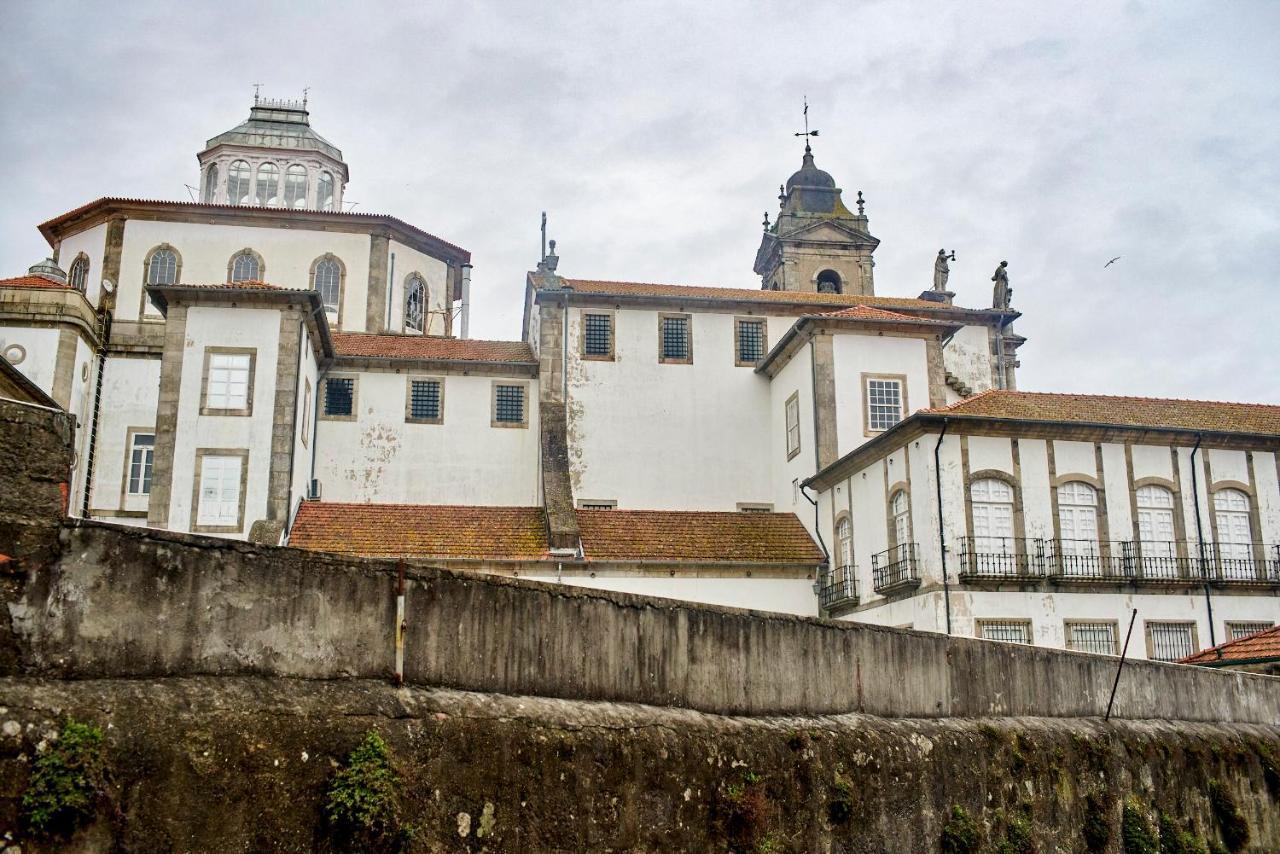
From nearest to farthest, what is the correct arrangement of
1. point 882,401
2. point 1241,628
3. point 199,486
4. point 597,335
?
point 199,486 < point 1241,628 < point 882,401 < point 597,335

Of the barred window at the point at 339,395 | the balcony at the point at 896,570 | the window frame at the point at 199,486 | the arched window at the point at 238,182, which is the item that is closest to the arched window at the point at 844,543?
the balcony at the point at 896,570

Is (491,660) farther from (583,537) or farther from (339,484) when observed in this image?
(339,484)

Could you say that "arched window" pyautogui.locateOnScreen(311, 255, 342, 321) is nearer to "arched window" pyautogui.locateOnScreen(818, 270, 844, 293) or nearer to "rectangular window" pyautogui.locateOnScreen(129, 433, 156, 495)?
"rectangular window" pyautogui.locateOnScreen(129, 433, 156, 495)

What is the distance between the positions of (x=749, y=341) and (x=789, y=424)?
11.7 ft

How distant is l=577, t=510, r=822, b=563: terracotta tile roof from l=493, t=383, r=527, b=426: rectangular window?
13.0 feet

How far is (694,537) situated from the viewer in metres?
31.2

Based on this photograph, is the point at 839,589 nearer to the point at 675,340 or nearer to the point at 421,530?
the point at 675,340

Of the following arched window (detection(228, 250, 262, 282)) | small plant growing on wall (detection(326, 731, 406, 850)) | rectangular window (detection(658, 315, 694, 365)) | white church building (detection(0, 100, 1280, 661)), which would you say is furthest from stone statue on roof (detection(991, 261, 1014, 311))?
small plant growing on wall (detection(326, 731, 406, 850))

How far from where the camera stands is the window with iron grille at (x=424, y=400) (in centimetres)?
3409

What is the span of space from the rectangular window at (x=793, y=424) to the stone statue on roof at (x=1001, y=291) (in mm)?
10523

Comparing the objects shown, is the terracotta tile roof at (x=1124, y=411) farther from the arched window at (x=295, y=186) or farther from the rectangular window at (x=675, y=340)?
the arched window at (x=295, y=186)

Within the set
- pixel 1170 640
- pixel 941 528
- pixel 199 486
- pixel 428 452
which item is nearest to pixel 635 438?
pixel 428 452

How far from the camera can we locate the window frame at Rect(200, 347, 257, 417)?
92.7 feet

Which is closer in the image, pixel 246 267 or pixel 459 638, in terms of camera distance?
pixel 459 638
